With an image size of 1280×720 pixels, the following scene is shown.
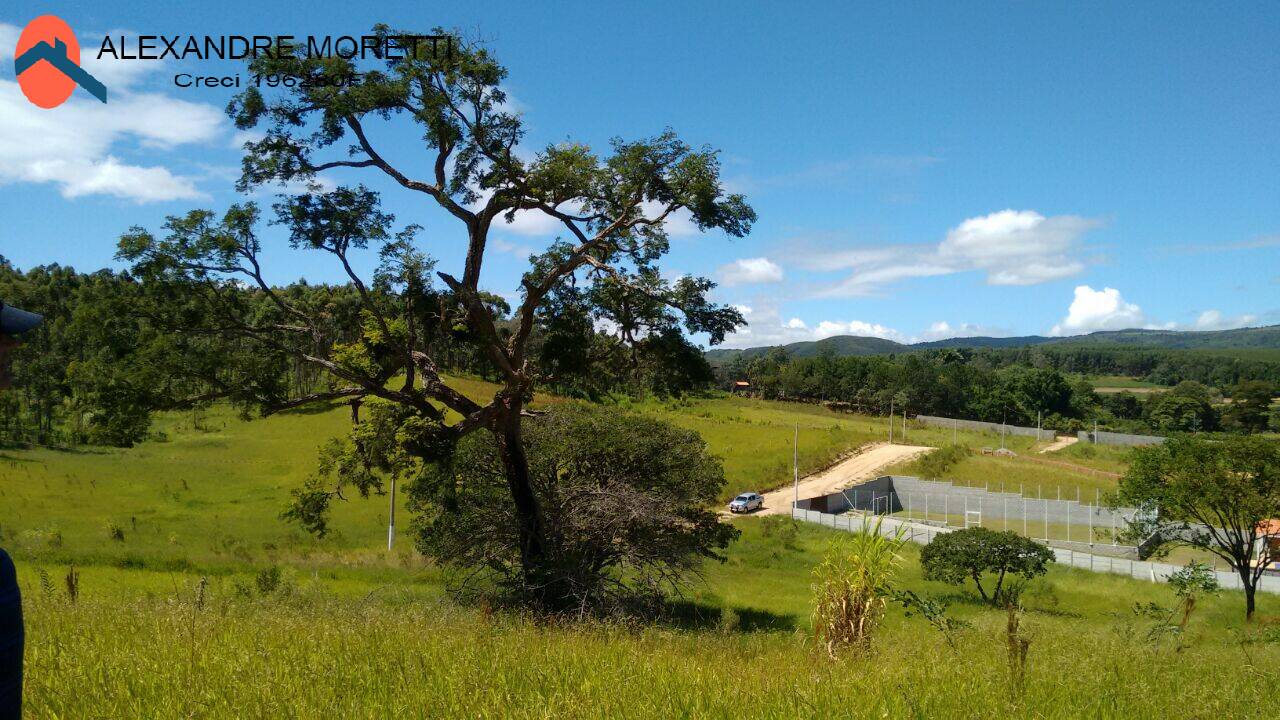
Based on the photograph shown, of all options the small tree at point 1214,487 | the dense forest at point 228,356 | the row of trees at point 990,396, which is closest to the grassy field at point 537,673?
the dense forest at point 228,356

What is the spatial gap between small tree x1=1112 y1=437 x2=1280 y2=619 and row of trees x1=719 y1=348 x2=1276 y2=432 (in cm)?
7903

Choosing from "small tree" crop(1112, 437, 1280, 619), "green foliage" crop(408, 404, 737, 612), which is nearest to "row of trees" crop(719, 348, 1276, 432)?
"small tree" crop(1112, 437, 1280, 619)

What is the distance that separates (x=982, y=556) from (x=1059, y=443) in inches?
2521

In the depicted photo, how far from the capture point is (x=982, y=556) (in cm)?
2517

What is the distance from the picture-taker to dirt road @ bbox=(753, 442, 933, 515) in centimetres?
4797

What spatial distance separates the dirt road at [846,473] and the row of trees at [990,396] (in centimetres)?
3707

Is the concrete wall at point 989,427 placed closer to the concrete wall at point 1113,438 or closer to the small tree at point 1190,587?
the concrete wall at point 1113,438

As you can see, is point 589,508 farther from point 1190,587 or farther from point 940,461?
point 940,461

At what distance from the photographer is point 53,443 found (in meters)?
49.5

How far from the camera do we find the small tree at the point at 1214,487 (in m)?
22.4

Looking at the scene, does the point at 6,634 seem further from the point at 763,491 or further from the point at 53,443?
the point at 53,443

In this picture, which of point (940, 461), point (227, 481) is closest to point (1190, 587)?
point (227, 481)

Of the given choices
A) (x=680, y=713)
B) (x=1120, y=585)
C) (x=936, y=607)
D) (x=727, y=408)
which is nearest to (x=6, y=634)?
(x=680, y=713)

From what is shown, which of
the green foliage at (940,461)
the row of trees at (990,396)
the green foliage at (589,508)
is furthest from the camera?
the row of trees at (990,396)
